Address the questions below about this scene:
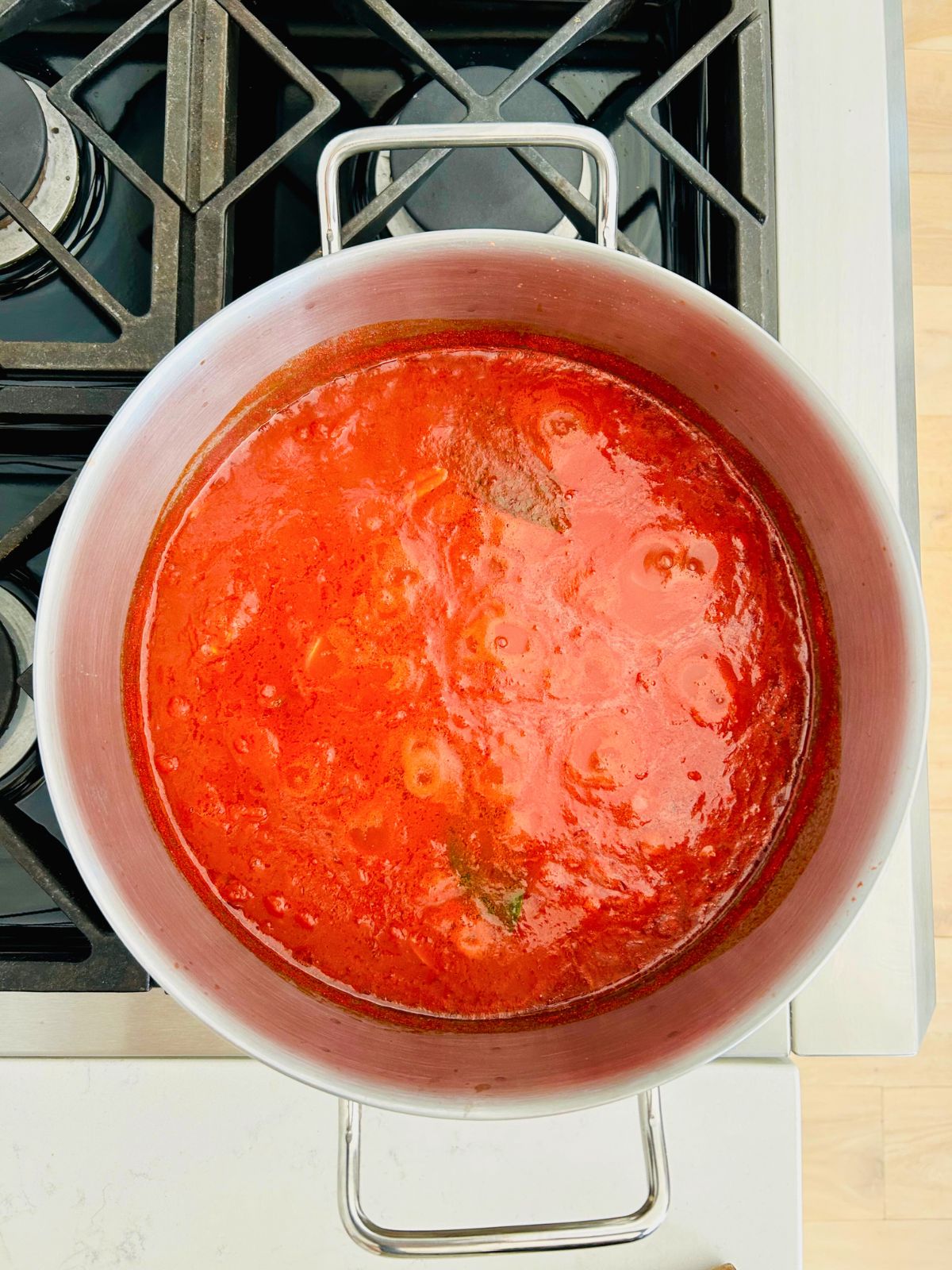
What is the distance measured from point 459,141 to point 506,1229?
2.71ft

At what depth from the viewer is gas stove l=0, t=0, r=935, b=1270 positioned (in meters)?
0.75

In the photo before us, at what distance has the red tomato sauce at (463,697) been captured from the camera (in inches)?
29.1

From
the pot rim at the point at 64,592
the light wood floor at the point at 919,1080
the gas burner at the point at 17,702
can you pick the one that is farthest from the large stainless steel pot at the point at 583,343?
the light wood floor at the point at 919,1080

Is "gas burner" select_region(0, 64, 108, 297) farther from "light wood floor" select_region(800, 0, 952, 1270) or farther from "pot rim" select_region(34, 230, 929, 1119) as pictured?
"light wood floor" select_region(800, 0, 952, 1270)

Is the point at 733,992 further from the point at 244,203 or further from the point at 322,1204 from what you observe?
the point at 244,203

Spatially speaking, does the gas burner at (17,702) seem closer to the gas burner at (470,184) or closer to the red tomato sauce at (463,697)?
the red tomato sauce at (463,697)

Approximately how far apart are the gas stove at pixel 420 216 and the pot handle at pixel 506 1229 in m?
0.14

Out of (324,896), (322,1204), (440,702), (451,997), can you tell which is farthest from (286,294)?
(322,1204)

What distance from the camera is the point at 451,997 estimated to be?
76 centimetres

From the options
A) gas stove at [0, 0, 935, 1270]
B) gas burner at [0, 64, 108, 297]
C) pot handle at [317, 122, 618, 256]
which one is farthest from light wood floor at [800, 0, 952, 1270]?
gas burner at [0, 64, 108, 297]

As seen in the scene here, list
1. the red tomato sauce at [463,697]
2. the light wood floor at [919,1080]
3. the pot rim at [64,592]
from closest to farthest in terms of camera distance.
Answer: the pot rim at [64,592] → the red tomato sauce at [463,697] → the light wood floor at [919,1080]

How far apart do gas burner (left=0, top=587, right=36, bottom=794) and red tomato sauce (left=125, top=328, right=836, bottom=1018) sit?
11 cm

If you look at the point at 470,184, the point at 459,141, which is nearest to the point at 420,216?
the point at 470,184

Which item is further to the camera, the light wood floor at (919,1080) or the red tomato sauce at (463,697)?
the light wood floor at (919,1080)
